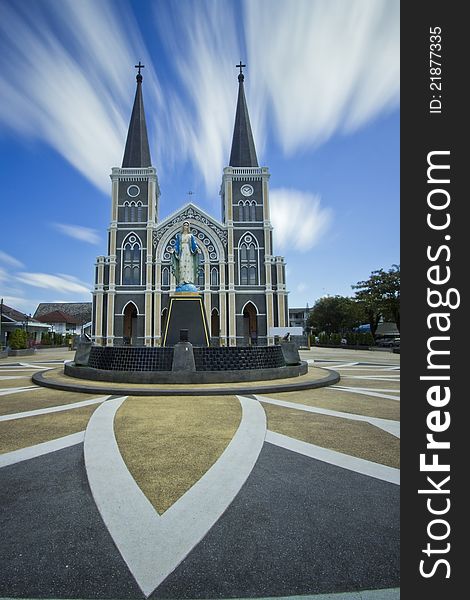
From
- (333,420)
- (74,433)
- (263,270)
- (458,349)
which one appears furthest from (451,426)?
(263,270)

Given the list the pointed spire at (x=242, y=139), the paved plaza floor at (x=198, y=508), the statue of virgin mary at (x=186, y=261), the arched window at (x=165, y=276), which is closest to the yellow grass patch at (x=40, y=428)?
the paved plaza floor at (x=198, y=508)

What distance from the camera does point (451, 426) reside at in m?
2.01

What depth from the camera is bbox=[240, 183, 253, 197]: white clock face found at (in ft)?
161

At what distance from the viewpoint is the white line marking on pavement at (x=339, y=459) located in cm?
380

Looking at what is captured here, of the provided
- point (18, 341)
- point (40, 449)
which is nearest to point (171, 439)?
point (40, 449)

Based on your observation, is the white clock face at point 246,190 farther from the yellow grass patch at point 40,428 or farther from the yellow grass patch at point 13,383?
the yellow grass patch at point 40,428

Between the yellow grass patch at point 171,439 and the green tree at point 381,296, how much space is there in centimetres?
4099

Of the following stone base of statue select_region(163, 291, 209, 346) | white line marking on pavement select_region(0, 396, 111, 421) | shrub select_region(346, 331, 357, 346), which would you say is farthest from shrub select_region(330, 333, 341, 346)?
white line marking on pavement select_region(0, 396, 111, 421)

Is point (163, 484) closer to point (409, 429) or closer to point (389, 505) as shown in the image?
point (389, 505)

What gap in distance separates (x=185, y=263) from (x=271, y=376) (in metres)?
7.27

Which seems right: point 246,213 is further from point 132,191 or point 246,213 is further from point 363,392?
point 363,392

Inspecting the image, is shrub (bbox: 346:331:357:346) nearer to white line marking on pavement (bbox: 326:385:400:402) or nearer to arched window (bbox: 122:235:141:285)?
arched window (bbox: 122:235:141:285)

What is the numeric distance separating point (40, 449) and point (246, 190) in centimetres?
4794

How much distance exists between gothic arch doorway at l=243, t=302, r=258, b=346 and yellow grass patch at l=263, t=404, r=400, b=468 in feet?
A: 130
